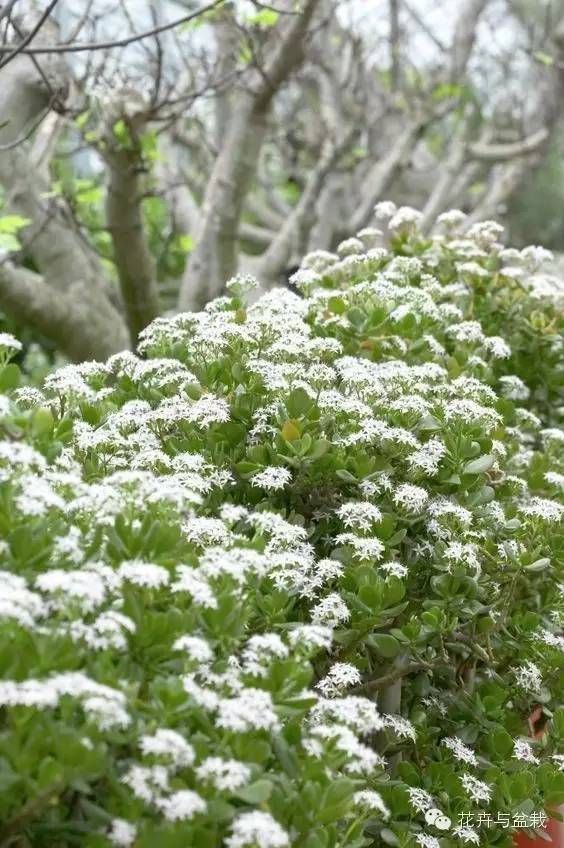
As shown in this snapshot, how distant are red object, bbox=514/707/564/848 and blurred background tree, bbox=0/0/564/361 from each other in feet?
5.63

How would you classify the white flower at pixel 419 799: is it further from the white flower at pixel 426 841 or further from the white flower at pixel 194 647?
the white flower at pixel 194 647

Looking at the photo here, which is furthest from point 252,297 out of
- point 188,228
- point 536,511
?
point 536,511

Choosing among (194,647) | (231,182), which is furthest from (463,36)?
(194,647)

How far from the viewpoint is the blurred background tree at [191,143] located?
11.8ft

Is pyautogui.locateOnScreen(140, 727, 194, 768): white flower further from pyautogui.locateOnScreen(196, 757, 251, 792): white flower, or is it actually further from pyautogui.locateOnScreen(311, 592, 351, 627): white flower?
pyautogui.locateOnScreen(311, 592, 351, 627): white flower

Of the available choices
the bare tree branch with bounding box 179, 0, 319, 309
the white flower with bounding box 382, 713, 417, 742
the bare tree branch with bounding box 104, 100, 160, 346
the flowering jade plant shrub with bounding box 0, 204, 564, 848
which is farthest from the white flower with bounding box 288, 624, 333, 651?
the bare tree branch with bounding box 179, 0, 319, 309

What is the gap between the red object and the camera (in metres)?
2.24

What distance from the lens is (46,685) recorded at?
1176mm

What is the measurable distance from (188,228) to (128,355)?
11.1 feet

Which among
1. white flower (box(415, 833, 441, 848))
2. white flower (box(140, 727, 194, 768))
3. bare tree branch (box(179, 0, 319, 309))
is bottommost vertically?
white flower (box(415, 833, 441, 848))

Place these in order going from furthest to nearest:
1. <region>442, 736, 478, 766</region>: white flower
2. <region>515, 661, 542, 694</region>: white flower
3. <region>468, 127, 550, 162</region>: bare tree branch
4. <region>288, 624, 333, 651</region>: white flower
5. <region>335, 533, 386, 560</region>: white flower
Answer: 1. <region>468, 127, 550, 162</region>: bare tree branch
2. <region>515, 661, 542, 694</region>: white flower
3. <region>442, 736, 478, 766</region>: white flower
4. <region>335, 533, 386, 560</region>: white flower
5. <region>288, 624, 333, 651</region>: white flower

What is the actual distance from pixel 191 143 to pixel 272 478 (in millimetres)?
4836

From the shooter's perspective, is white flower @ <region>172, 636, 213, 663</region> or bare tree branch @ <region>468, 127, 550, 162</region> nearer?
white flower @ <region>172, 636, 213, 663</region>

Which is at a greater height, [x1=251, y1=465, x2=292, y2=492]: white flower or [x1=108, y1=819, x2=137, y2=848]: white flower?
[x1=251, y1=465, x2=292, y2=492]: white flower
